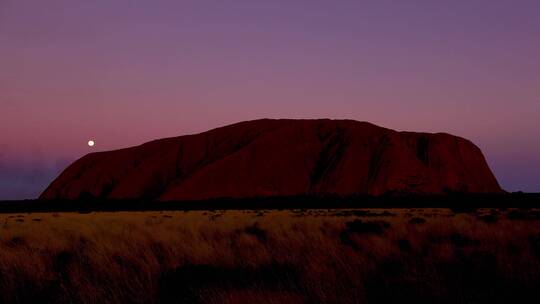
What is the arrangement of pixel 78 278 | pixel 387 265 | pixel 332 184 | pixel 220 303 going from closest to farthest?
pixel 220 303
pixel 78 278
pixel 387 265
pixel 332 184

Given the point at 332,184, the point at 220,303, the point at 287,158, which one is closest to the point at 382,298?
the point at 220,303

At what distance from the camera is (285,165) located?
97.8m

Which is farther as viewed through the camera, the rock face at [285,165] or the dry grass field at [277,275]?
the rock face at [285,165]

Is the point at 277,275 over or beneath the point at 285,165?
beneath

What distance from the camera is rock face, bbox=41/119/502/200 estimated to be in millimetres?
93188

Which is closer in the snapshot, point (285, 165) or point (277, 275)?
point (277, 275)

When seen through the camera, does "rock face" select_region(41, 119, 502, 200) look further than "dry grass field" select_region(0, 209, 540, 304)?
Yes

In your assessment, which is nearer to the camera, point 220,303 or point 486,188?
point 220,303

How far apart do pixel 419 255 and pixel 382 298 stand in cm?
351

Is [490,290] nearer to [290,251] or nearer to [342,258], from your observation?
[342,258]

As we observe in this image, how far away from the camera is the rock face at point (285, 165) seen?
306 ft

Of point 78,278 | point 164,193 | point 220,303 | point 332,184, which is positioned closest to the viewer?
point 220,303

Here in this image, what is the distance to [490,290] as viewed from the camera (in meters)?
5.68

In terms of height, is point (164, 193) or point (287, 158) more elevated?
point (287, 158)
